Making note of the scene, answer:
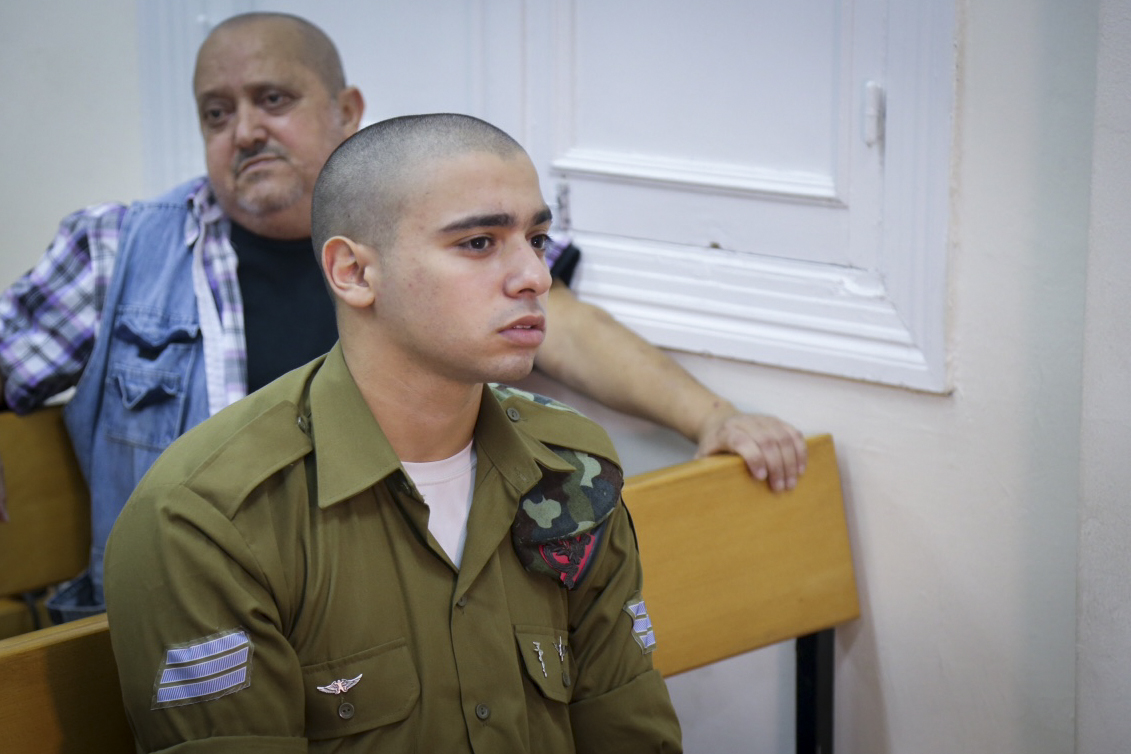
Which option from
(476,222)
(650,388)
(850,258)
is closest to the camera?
(476,222)

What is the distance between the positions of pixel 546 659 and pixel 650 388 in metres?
0.74

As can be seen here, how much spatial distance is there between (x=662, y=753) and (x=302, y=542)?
0.46 meters

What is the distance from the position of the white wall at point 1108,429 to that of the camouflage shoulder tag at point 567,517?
2.02 feet

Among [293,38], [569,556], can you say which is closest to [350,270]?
[569,556]

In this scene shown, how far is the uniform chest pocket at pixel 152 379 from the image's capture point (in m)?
2.00

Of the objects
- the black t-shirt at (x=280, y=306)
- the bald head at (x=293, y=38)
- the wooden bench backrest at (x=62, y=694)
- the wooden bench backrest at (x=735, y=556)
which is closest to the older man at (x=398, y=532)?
the wooden bench backrest at (x=62, y=694)

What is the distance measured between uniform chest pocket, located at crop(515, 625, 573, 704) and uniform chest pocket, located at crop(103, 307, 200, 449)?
907mm

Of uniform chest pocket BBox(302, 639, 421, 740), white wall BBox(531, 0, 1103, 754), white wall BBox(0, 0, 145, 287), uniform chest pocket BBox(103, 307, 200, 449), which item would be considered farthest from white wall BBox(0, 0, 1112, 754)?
white wall BBox(0, 0, 145, 287)

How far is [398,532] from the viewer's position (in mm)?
1242

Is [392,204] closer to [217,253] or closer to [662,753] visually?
[662,753]

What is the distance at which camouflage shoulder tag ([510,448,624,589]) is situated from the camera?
130cm

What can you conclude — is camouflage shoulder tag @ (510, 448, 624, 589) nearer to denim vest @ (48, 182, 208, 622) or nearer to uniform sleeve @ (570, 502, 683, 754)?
uniform sleeve @ (570, 502, 683, 754)

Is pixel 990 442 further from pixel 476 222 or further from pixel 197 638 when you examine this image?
pixel 197 638

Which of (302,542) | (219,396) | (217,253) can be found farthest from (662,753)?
(217,253)
